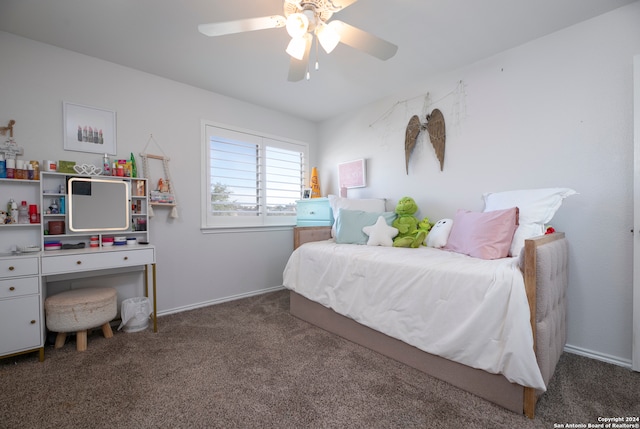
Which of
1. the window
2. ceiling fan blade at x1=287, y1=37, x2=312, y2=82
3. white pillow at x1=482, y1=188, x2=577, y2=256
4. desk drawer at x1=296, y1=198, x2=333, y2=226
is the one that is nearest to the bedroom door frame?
white pillow at x1=482, y1=188, x2=577, y2=256

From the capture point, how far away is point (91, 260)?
6.66 ft

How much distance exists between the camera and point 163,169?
8.82 feet

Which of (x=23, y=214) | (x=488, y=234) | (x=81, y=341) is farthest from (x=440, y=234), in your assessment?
(x=23, y=214)

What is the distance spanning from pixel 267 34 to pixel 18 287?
232 cm

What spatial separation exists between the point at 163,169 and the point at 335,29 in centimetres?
205

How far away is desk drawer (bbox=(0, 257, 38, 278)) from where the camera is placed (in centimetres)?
171

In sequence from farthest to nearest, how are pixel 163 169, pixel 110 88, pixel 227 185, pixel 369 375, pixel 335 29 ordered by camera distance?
1. pixel 227 185
2. pixel 163 169
3. pixel 110 88
4. pixel 369 375
5. pixel 335 29

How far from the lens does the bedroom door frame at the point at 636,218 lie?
1.64m

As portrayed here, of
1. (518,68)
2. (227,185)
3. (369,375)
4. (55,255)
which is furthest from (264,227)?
(518,68)

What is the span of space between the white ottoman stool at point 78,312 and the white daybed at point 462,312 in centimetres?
159

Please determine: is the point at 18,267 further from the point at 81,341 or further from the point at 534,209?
the point at 534,209

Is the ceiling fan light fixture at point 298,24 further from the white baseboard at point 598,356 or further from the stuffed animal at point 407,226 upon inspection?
the white baseboard at point 598,356

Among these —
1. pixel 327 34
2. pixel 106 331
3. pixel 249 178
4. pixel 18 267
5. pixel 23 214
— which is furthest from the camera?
pixel 249 178

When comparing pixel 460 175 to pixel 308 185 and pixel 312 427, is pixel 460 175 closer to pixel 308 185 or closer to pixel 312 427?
pixel 308 185
